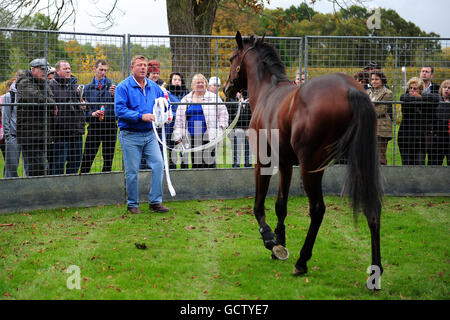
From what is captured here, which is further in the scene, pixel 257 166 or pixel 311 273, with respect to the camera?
pixel 257 166

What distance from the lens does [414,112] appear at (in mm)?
9438

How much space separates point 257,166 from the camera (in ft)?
19.1

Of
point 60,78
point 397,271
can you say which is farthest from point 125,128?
point 397,271

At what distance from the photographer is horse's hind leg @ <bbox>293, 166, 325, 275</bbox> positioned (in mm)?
4910

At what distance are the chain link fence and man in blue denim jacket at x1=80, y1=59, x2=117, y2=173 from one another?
17mm

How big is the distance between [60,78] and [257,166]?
14.1 feet

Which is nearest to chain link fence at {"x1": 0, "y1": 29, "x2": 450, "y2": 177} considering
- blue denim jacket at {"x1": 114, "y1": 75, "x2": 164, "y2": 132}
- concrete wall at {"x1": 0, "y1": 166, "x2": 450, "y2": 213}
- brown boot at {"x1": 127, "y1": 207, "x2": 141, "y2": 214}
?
concrete wall at {"x1": 0, "y1": 166, "x2": 450, "y2": 213}

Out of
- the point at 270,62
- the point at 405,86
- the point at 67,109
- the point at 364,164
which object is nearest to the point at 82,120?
the point at 67,109

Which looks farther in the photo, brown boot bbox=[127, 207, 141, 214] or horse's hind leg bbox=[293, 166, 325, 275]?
brown boot bbox=[127, 207, 141, 214]

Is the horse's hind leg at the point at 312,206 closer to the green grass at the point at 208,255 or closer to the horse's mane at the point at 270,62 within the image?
the green grass at the point at 208,255

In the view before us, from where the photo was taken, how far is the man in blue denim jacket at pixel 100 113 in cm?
872

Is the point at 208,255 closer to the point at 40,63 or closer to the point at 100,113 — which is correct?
the point at 100,113

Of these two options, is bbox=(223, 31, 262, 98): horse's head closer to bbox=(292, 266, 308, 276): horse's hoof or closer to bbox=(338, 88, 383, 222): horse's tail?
bbox=(338, 88, 383, 222): horse's tail
